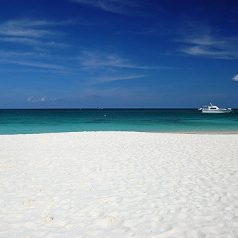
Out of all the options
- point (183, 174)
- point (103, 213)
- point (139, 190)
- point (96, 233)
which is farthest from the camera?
point (183, 174)

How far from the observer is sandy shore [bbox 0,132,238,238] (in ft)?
16.3

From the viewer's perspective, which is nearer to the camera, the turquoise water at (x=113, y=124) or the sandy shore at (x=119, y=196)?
the sandy shore at (x=119, y=196)

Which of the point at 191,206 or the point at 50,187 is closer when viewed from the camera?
the point at 191,206

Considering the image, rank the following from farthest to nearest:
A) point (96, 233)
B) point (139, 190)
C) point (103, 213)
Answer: point (139, 190) < point (103, 213) < point (96, 233)

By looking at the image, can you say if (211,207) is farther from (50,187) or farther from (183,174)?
(50,187)

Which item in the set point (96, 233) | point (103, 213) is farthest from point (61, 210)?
point (96, 233)

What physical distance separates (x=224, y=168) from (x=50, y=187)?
17.6 feet

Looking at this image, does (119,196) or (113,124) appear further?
(113,124)

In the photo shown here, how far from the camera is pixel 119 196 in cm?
673

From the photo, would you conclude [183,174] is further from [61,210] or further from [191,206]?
[61,210]

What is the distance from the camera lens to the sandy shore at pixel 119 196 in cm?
496

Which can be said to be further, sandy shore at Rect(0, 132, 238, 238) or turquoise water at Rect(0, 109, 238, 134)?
turquoise water at Rect(0, 109, 238, 134)

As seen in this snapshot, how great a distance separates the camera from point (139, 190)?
720 cm

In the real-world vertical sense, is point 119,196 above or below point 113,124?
below
